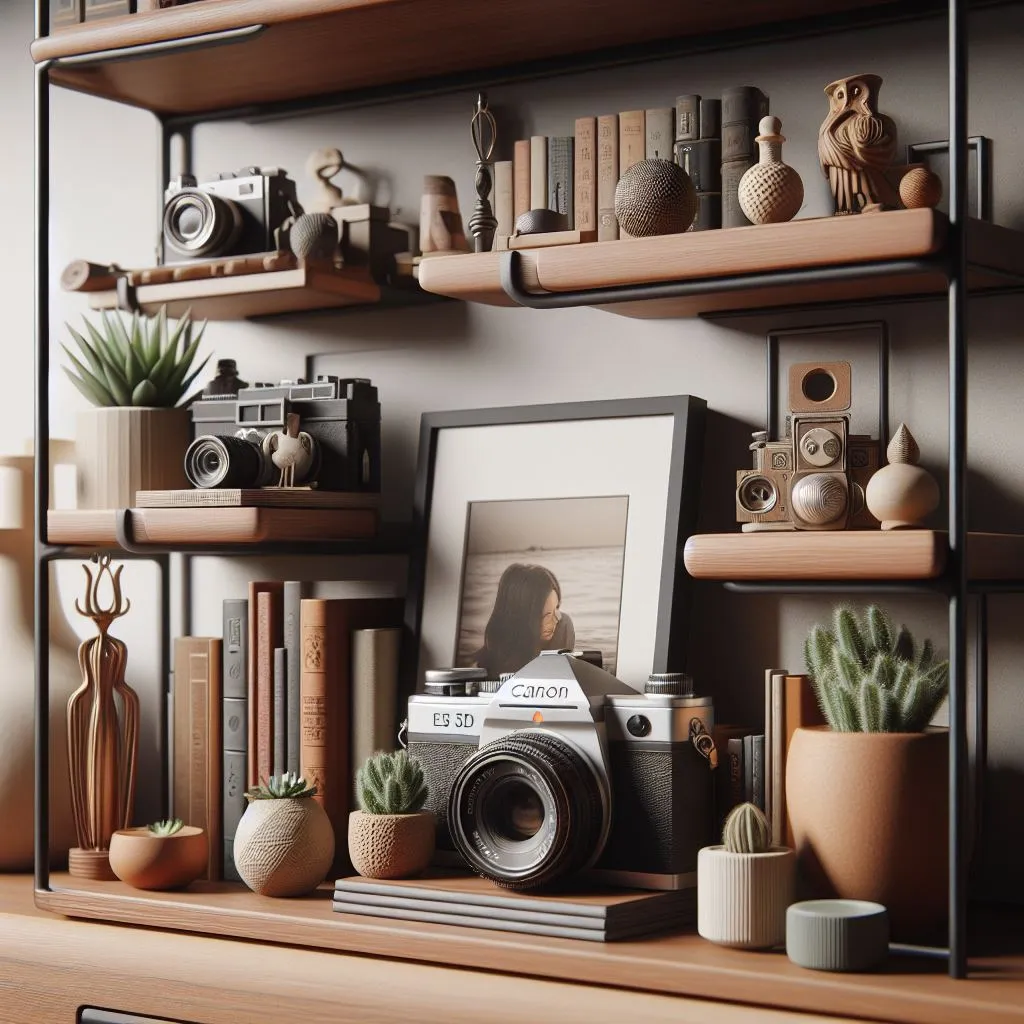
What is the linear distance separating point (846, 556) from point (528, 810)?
16.4 inches

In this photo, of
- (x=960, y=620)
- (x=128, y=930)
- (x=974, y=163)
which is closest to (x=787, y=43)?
(x=974, y=163)

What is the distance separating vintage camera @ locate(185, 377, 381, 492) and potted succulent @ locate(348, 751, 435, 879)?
37cm

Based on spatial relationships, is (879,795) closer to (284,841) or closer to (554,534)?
(554,534)

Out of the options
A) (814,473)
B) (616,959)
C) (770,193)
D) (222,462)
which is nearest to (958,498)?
(814,473)

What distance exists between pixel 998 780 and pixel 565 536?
1.72 feet

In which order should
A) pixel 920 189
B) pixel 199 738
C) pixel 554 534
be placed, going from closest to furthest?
pixel 920 189, pixel 554 534, pixel 199 738

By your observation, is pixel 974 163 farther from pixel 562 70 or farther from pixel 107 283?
pixel 107 283

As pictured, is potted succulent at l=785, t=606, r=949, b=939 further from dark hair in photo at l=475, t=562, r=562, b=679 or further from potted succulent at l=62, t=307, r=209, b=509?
potted succulent at l=62, t=307, r=209, b=509

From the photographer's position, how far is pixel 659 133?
169cm

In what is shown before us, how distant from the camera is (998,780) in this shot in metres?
1.58

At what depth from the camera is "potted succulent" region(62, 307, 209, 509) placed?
→ 184 centimetres

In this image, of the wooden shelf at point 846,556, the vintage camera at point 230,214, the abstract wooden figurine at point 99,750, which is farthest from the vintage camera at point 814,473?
the abstract wooden figurine at point 99,750

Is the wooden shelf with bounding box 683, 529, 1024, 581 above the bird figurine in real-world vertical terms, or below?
below

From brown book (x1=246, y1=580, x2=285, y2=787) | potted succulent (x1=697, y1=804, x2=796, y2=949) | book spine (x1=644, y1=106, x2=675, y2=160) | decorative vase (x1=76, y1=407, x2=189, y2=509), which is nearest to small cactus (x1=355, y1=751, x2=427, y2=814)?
brown book (x1=246, y1=580, x2=285, y2=787)
